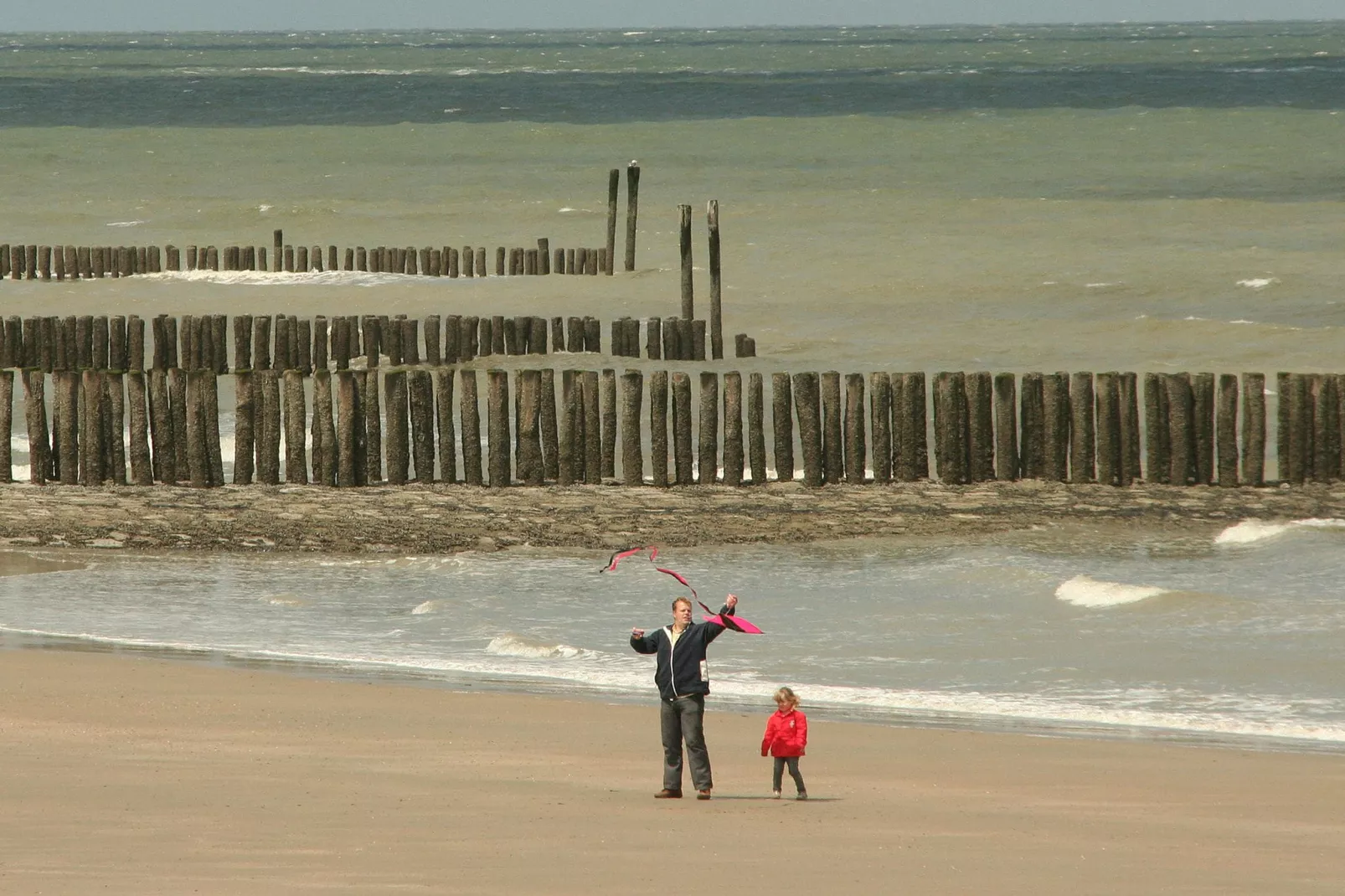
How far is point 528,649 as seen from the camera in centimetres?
1000

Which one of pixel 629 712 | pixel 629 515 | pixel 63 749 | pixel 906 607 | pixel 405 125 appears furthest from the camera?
pixel 405 125

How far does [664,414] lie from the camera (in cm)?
1401

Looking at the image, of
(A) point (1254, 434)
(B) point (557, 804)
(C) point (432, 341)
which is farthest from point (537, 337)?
(B) point (557, 804)

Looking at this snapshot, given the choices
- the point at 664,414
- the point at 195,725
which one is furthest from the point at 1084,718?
the point at 664,414

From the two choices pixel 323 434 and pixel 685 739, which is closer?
pixel 685 739

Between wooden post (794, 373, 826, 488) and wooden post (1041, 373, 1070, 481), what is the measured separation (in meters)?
1.58

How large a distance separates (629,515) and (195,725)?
5104 millimetres

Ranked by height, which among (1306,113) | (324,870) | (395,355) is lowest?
(324,870)

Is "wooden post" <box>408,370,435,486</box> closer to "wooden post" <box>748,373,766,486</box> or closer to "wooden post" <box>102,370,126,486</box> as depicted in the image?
"wooden post" <box>102,370,126,486</box>

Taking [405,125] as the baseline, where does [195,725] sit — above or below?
below

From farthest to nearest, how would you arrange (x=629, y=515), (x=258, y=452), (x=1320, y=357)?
(x=1320, y=357) → (x=258, y=452) → (x=629, y=515)

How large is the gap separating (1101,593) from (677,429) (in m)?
3.76

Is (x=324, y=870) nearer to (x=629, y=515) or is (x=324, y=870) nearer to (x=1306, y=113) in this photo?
Answer: (x=629, y=515)

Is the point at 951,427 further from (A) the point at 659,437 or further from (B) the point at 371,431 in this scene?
(B) the point at 371,431
